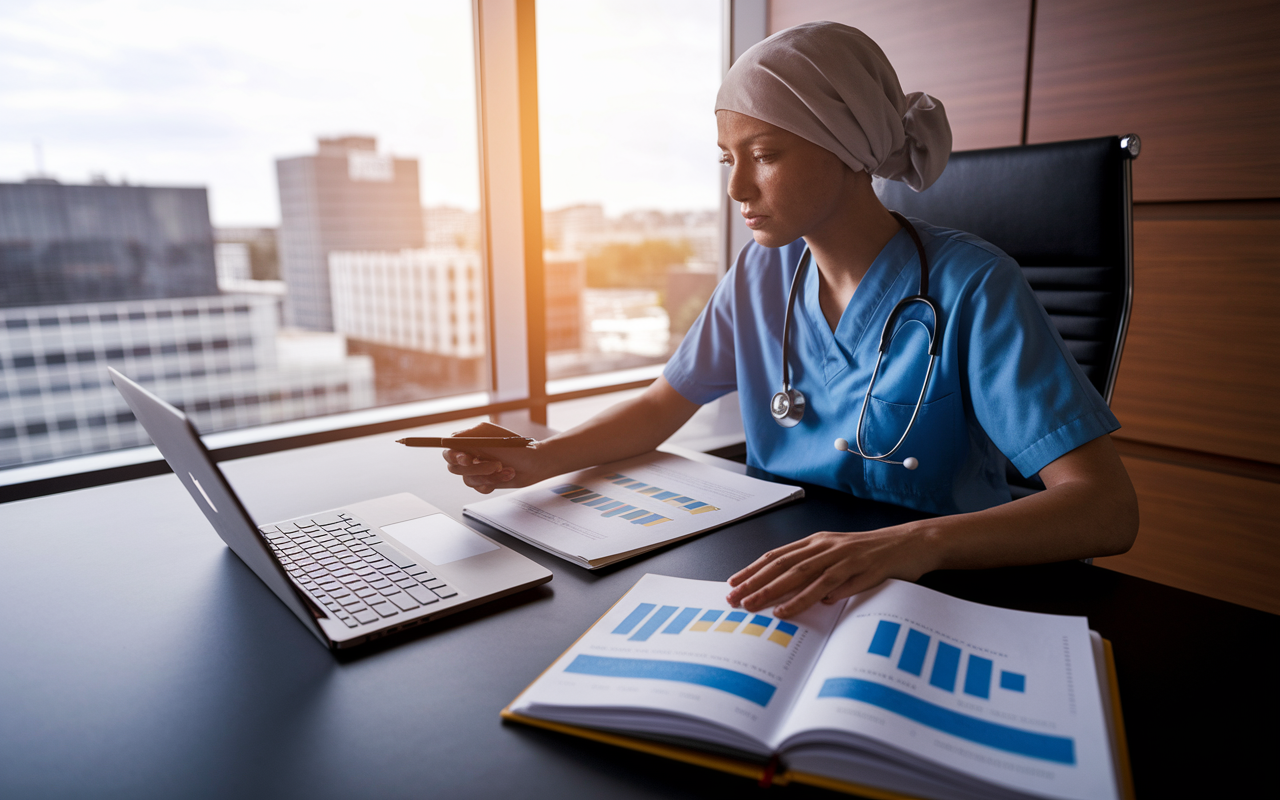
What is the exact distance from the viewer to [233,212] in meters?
1.64

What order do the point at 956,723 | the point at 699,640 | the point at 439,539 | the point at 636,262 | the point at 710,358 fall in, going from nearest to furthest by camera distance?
the point at 956,723 → the point at 699,640 → the point at 439,539 → the point at 710,358 → the point at 636,262

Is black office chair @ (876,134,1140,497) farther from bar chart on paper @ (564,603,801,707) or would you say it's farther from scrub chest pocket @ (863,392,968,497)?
bar chart on paper @ (564,603,801,707)

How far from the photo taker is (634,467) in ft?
3.55

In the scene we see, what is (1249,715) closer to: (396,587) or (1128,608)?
(1128,608)

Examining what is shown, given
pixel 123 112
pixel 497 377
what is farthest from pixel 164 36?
pixel 497 377

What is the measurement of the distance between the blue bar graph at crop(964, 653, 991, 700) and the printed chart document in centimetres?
35

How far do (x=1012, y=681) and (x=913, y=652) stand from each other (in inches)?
2.6

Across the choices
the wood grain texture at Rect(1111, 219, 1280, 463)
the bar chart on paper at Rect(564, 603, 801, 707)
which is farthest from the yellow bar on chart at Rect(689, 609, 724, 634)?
the wood grain texture at Rect(1111, 219, 1280, 463)

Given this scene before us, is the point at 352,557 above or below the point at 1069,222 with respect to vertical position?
below

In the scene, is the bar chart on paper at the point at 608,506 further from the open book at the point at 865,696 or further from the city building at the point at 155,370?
the city building at the point at 155,370

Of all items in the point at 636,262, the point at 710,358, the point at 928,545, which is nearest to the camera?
the point at 928,545

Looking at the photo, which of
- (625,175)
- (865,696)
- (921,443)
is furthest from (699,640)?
(625,175)

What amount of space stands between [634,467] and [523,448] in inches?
7.2

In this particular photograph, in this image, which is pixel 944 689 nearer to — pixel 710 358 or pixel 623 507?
pixel 623 507
